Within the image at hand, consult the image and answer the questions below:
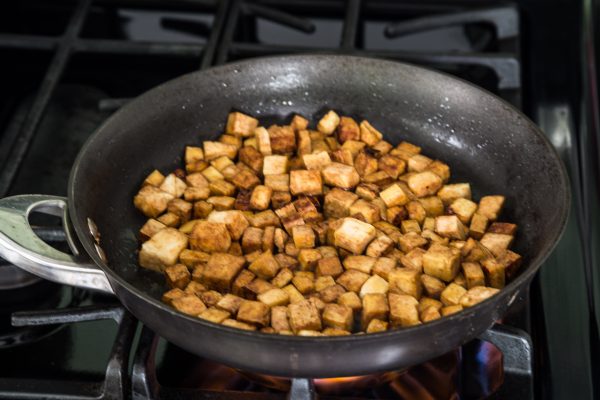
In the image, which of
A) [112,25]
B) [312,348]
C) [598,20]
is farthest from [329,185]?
[112,25]

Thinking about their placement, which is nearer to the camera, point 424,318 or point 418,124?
point 424,318

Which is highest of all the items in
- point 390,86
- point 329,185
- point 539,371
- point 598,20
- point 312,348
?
point 598,20

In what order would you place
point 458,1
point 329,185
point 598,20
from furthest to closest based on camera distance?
point 458,1
point 598,20
point 329,185

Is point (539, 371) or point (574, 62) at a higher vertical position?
point (574, 62)

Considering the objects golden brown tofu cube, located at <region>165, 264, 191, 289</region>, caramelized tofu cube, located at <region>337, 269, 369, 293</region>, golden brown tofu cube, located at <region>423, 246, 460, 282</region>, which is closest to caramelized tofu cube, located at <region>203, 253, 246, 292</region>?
golden brown tofu cube, located at <region>165, 264, 191, 289</region>

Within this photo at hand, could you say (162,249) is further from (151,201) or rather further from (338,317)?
(338,317)

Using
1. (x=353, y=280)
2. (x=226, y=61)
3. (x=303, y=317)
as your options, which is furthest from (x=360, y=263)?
(x=226, y=61)

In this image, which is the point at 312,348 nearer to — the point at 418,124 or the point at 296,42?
the point at 418,124

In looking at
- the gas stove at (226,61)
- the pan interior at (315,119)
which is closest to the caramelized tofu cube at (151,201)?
the pan interior at (315,119)

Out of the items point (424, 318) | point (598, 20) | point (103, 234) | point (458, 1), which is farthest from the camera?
point (458, 1)
